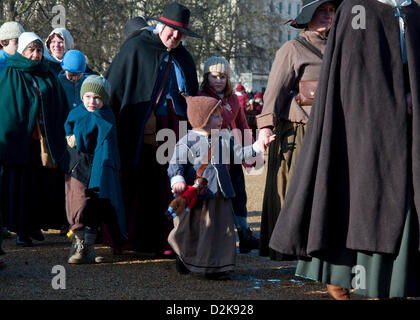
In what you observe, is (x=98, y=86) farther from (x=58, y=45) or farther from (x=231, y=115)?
(x=58, y=45)

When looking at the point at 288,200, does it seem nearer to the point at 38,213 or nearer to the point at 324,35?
the point at 324,35

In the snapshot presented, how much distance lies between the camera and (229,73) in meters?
6.74

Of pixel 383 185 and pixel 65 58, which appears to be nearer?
pixel 383 185

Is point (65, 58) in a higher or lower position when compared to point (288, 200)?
higher

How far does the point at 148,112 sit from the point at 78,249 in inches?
51.0

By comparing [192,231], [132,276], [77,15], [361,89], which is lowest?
[132,276]

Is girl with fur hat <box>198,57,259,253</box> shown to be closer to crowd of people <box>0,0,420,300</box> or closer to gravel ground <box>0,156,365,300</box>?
crowd of people <box>0,0,420,300</box>

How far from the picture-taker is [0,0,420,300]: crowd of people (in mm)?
4281

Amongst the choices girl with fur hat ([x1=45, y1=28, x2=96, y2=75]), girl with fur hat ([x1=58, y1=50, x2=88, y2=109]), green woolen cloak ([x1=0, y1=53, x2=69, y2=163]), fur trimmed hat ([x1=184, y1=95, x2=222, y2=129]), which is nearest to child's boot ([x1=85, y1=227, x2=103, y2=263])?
green woolen cloak ([x1=0, y1=53, x2=69, y2=163])

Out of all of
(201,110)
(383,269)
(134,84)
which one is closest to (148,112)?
(134,84)

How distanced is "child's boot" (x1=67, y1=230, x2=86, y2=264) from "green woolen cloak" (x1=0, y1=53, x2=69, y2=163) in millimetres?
1205
